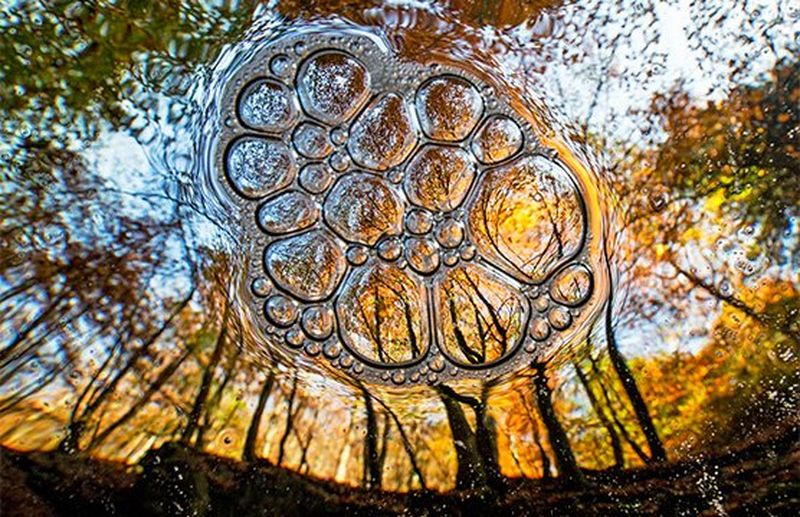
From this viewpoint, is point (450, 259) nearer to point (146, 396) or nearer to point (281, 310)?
point (281, 310)

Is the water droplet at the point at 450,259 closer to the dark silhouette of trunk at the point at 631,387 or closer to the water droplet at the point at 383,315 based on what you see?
the water droplet at the point at 383,315

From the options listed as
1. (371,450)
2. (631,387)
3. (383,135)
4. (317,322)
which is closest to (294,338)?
(317,322)

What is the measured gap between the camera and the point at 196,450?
71cm

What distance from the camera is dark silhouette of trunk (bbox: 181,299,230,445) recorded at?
72 centimetres

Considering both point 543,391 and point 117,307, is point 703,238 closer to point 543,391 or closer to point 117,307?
point 543,391

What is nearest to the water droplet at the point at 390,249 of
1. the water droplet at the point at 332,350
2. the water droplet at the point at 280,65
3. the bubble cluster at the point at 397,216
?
the bubble cluster at the point at 397,216

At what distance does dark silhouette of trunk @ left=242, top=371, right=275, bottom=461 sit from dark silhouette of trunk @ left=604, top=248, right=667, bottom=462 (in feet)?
1.15

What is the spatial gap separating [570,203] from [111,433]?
1.73ft

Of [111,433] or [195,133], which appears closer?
[111,433]

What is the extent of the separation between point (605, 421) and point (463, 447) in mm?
144

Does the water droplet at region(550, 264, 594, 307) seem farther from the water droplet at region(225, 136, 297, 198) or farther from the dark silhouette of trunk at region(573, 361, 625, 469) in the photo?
the water droplet at region(225, 136, 297, 198)

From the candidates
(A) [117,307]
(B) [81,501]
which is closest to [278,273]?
(A) [117,307]

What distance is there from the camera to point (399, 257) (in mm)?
815

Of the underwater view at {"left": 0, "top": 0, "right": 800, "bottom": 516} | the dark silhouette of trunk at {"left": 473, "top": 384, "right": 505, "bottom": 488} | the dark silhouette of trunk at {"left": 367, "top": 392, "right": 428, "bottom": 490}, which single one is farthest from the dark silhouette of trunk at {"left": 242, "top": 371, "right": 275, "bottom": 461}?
the dark silhouette of trunk at {"left": 473, "top": 384, "right": 505, "bottom": 488}
